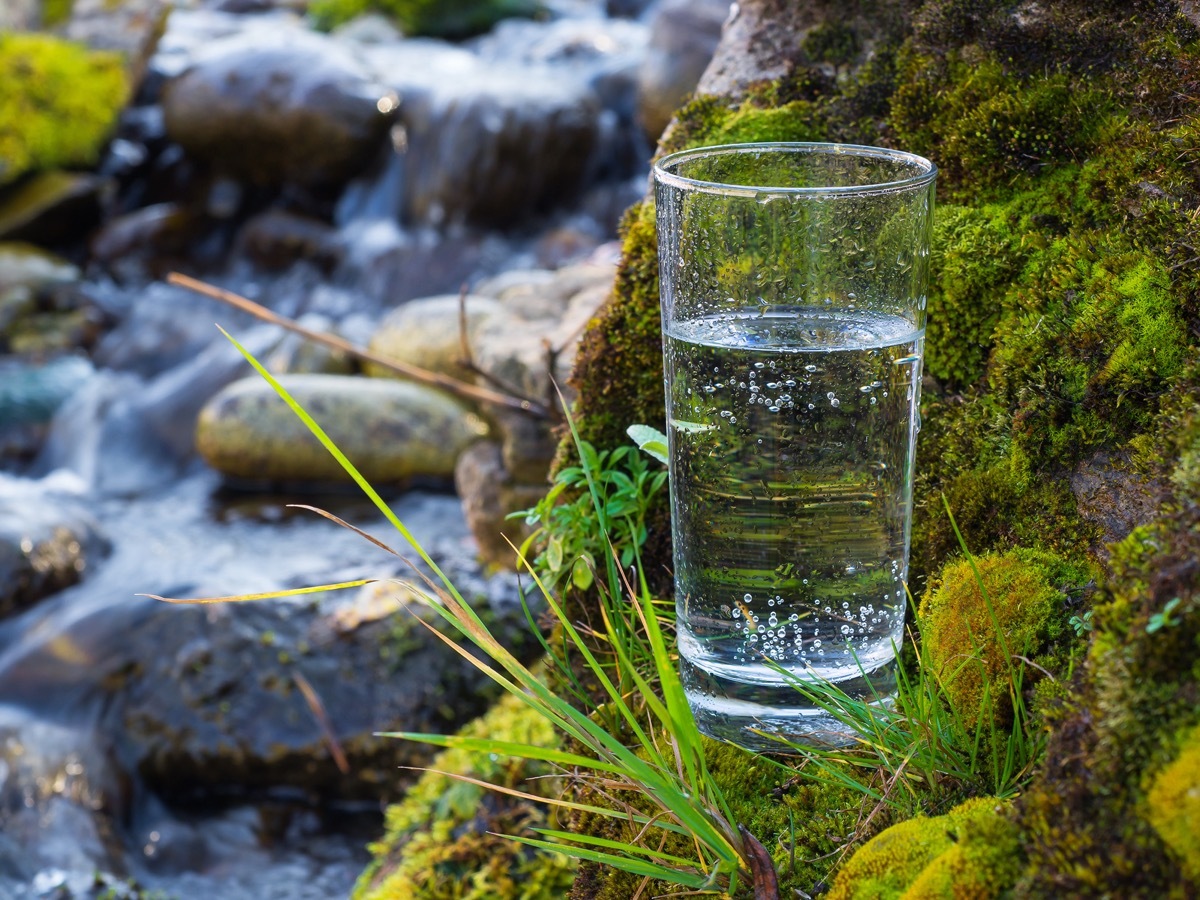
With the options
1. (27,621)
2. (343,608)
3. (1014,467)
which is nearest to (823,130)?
(1014,467)

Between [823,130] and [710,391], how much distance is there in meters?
0.88

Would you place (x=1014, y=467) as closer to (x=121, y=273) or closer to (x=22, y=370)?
(x=22, y=370)

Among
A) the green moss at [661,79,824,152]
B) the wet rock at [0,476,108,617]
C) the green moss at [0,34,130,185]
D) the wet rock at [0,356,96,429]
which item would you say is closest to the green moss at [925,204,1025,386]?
the green moss at [661,79,824,152]

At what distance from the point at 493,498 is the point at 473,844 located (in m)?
1.59

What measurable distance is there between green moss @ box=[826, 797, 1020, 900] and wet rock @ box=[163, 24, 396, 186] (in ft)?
34.4

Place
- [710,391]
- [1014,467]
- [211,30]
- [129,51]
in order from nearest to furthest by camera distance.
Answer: [710,391] < [1014,467] < [129,51] < [211,30]

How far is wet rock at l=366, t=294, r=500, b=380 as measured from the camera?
6.57m

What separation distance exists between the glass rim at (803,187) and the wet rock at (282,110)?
9736mm

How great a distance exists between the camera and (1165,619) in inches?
44.4

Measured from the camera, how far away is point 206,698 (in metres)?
4.72

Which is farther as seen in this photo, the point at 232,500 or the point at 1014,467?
the point at 232,500

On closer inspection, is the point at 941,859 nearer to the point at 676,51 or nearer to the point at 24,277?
the point at 676,51

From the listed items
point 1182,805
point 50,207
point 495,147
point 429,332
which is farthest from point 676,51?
point 1182,805

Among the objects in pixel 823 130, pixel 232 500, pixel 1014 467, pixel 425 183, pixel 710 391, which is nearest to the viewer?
pixel 710 391
